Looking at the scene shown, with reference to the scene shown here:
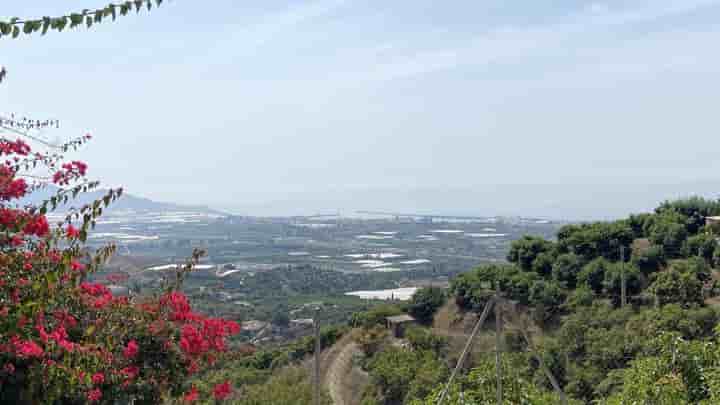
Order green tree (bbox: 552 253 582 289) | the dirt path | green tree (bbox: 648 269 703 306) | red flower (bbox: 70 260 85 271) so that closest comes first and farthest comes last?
red flower (bbox: 70 260 85 271), green tree (bbox: 648 269 703 306), the dirt path, green tree (bbox: 552 253 582 289)

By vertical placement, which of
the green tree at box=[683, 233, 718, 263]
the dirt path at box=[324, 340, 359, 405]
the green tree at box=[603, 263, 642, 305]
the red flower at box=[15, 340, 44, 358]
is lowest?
the dirt path at box=[324, 340, 359, 405]

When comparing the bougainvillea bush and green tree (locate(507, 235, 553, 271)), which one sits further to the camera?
green tree (locate(507, 235, 553, 271))

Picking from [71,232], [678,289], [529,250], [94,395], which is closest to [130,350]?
[94,395]

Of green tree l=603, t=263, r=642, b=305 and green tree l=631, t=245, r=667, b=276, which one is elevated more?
green tree l=631, t=245, r=667, b=276

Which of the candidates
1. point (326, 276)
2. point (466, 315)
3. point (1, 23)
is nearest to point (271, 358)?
point (466, 315)

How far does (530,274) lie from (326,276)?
43.7 metres

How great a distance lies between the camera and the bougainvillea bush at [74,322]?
9.91ft

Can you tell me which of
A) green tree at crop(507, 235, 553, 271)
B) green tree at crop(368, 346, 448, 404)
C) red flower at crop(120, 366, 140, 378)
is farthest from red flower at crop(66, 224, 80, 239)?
green tree at crop(507, 235, 553, 271)

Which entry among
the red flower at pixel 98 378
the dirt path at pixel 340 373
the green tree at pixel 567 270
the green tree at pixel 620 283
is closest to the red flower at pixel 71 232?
the red flower at pixel 98 378

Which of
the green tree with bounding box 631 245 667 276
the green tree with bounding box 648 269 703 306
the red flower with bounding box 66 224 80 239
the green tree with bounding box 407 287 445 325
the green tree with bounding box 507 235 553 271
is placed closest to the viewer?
the red flower with bounding box 66 224 80 239

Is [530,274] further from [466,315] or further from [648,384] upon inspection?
[648,384]

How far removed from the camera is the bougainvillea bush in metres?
3.02

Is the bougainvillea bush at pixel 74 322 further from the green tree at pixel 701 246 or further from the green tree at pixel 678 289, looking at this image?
the green tree at pixel 701 246

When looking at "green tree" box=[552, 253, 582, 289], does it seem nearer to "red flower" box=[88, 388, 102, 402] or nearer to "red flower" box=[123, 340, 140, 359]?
"red flower" box=[123, 340, 140, 359]
